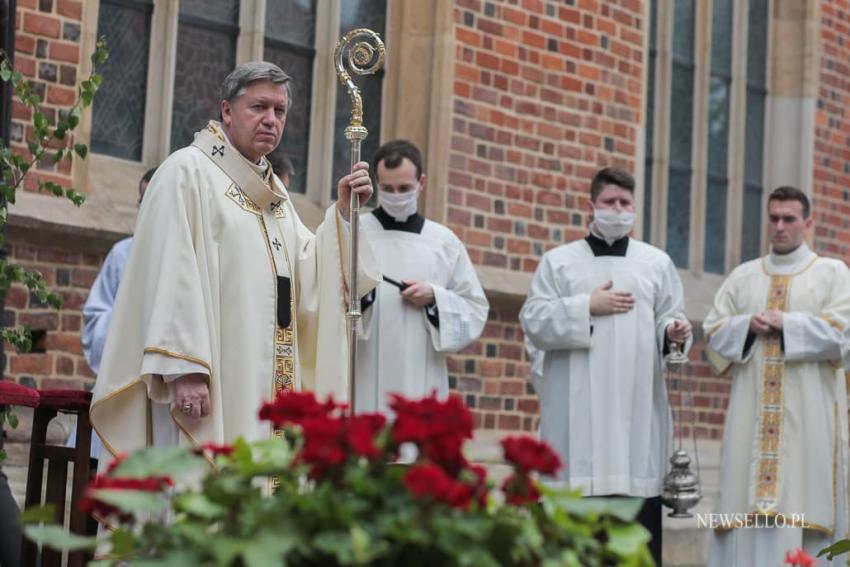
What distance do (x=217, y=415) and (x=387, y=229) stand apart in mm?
2207

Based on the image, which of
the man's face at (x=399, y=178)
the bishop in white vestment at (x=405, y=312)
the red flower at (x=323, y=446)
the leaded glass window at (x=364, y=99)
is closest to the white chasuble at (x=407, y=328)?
the bishop in white vestment at (x=405, y=312)

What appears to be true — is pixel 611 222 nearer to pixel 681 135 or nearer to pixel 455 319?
pixel 455 319

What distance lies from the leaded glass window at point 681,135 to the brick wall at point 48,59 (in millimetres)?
5594

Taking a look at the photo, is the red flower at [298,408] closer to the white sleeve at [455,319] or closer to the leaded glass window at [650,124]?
the white sleeve at [455,319]

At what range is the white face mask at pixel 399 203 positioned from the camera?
6.75m

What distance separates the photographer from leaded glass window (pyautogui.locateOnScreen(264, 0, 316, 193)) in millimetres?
8992

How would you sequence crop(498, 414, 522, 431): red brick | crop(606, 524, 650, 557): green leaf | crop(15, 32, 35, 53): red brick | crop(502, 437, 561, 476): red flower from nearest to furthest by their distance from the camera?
crop(502, 437, 561, 476): red flower, crop(606, 524, 650, 557): green leaf, crop(15, 32, 35, 53): red brick, crop(498, 414, 522, 431): red brick

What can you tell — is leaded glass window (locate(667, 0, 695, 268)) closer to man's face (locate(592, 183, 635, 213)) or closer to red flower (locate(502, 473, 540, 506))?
man's face (locate(592, 183, 635, 213))

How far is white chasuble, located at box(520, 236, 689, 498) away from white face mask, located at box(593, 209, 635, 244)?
0.09 meters

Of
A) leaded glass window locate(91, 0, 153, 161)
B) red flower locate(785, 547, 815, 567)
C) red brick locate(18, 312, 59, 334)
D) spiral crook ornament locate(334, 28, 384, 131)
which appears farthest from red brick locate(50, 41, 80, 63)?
red flower locate(785, 547, 815, 567)

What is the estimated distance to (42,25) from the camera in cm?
725

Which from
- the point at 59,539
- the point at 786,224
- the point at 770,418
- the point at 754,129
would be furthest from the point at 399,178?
the point at 754,129

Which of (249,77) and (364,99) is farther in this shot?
(364,99)

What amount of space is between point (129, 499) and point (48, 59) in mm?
5381
